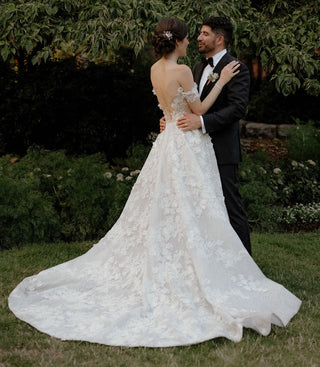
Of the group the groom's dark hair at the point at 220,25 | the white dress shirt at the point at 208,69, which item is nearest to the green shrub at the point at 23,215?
the white dress shirt at the point at 208,69

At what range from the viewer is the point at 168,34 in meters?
3.62

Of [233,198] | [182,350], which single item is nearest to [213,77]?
[233,198]

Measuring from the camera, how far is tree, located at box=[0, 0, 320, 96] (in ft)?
17.1

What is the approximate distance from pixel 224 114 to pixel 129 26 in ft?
5.83

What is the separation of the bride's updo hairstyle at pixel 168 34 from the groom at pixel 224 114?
1.42 ft

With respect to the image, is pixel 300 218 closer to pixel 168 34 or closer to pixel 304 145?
pixel 304 145

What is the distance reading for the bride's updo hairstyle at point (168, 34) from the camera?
142 inches

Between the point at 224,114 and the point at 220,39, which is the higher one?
the point at 220,39

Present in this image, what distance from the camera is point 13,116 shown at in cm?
780

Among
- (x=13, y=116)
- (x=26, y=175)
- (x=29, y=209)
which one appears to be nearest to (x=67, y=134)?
(x=13, y=116)

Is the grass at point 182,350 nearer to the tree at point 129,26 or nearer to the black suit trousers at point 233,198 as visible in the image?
the black suit trousers at point 233,198

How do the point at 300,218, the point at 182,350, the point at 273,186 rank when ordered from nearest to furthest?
the point at 182,350 → the point at 300,218 → the point at 273,186

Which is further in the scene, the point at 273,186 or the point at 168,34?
the point at 273,186

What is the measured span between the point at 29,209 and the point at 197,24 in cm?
265
